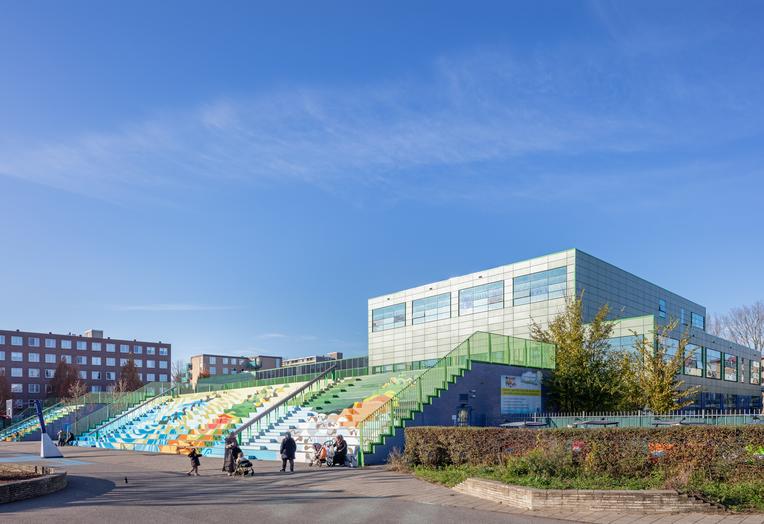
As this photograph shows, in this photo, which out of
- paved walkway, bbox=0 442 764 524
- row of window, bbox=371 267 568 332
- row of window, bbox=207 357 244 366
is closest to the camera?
paved walkway, bbox=0 442 764 524

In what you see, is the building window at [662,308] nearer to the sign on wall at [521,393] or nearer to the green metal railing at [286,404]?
the sign on wall at [521,393]

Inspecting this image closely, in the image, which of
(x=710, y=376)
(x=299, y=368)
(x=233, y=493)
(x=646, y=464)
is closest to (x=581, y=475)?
(x=646, y=464)

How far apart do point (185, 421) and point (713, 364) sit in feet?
145

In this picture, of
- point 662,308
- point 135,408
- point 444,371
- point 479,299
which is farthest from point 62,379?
point 444,371

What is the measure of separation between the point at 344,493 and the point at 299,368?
34.2 m

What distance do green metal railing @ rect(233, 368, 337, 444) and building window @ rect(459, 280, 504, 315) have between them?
2227 cm

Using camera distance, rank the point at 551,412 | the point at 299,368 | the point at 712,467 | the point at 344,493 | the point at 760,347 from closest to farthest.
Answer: the point at 712,467 < the point at 344,493 < the point at 551,412 < the point at 299,368 < the point at 760,347

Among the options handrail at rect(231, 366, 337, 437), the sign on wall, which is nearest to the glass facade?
handrail at rect(231, 366, 337, 437)

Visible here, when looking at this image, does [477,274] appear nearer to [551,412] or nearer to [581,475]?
Answer: [551,412]

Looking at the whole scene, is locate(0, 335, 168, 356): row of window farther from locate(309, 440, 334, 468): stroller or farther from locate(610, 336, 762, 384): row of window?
locate(309, 440, 334, 468): stroller

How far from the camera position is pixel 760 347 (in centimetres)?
8269

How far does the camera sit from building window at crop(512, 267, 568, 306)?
51844 mm

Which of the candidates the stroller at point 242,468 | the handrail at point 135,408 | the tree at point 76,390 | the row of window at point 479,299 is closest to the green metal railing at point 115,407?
the handrail at point 135,408

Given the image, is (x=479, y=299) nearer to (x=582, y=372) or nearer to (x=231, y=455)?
(x=582, y=372)
